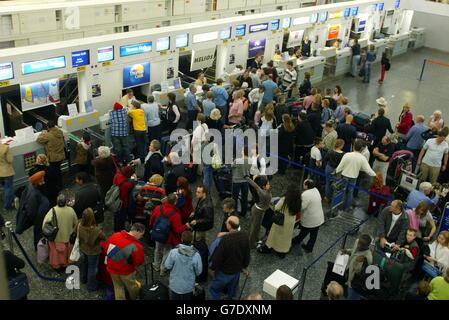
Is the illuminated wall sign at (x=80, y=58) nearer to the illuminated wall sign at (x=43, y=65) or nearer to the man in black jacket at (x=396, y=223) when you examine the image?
the illuminated wall sign at (x=43, y=65)

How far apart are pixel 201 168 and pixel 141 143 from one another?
47.2 inches

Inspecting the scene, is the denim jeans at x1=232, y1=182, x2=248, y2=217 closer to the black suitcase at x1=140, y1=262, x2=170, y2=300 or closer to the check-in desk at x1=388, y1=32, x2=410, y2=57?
the black suitcase at x1=140, y1=262, x2=170, y2=300

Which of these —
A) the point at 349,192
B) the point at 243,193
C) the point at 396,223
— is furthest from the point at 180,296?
the point at 349,192

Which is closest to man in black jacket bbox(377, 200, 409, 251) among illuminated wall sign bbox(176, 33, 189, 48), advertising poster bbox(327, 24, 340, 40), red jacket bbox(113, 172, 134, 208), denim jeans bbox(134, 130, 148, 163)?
red jacket bbox(113, 172, 134, 208)

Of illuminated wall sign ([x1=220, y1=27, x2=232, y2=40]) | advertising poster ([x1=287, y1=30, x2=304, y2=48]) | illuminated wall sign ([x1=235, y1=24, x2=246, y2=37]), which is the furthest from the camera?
advertising poster ([x1=287, y1=30, x2=304, y2=48])

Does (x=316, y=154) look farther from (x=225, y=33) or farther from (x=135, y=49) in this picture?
(x=225, y=33)

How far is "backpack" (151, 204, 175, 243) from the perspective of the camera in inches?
214

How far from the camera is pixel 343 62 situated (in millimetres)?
14688

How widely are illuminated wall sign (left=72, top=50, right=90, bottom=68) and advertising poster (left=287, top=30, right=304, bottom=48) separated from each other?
6.83m

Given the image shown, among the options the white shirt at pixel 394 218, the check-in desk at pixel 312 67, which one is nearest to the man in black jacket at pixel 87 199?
the white shirt at pixel 394 218

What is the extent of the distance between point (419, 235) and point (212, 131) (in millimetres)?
3811

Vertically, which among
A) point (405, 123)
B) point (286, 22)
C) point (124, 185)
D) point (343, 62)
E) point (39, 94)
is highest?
point (286, 22)

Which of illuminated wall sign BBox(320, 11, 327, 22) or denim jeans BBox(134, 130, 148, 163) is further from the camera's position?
illuminated wall sign BBox(320, 11, 327, 22)
